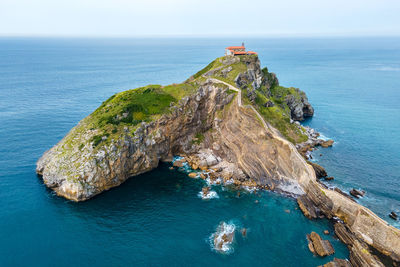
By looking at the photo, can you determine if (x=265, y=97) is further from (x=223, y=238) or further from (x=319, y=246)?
(x=223, y=238)

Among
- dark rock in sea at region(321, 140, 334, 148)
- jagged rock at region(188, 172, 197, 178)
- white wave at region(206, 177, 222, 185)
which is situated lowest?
white wave at region(206, 177, 222, 185)

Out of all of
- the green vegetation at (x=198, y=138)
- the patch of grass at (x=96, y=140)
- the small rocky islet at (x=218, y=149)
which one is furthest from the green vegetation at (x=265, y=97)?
the patch of grass at (x=96, y=140)

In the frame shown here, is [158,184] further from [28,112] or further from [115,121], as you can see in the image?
[28,112]

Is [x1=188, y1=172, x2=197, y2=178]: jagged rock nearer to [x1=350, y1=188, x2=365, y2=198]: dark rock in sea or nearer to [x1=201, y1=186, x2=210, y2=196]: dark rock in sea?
[x1=201, y1=186, x2=210, y2=196]: dark rock in sea

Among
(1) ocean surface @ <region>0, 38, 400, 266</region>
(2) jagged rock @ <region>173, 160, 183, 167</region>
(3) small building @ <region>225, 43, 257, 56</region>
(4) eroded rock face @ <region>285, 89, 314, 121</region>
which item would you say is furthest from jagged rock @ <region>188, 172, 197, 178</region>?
(4) eroded rock face @ <region>285, 89, 314, 121</region>

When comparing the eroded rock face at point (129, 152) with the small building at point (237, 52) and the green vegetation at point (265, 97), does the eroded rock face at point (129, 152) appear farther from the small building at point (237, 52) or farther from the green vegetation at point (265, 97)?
the small building at point (237, 52)

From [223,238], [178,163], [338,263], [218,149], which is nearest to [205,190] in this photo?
[178,163]
